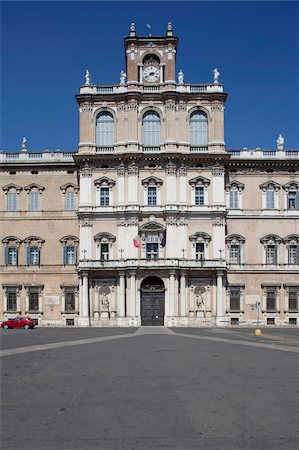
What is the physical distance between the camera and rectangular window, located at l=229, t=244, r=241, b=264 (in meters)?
59.4

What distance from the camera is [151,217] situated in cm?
5762

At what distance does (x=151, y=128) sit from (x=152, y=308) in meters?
18.8

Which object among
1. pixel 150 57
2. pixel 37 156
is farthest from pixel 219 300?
pixel 150 57

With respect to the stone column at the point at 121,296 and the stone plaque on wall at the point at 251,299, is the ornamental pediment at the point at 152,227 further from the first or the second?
the stone plaque on wall at the point at 251,299

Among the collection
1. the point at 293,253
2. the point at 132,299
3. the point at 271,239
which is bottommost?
the point at 132,299

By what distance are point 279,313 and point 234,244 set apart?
857cm

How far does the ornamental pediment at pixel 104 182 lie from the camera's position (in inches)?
2298

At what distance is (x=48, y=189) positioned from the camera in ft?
200

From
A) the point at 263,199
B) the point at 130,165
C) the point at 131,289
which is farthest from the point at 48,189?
the point at 263,199

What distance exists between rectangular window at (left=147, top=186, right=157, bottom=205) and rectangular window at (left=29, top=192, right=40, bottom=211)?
12.2 metres

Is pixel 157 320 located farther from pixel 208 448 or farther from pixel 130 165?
pixel 208 448

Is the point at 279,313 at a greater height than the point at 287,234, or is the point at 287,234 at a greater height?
the point at 287,234

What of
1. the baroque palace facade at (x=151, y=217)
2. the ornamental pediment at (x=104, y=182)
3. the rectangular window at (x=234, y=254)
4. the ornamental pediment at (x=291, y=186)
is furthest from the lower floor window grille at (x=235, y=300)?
the ornamental pediment at (x=104, y=182)

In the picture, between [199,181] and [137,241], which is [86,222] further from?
[199,181]
